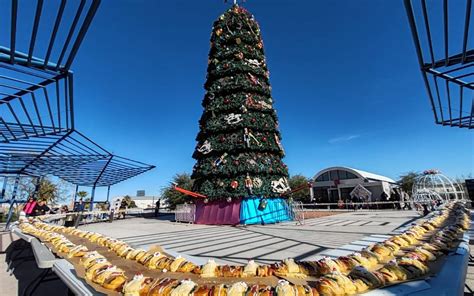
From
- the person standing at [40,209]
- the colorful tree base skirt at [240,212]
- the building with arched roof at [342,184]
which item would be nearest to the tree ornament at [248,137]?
the colorful tree base skirt at [240,212]

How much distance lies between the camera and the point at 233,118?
11820mm

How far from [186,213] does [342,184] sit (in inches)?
968

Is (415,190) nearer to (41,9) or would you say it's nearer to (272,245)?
(272,245)

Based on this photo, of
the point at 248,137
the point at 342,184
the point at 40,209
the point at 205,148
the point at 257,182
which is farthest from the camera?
the point at 342,184

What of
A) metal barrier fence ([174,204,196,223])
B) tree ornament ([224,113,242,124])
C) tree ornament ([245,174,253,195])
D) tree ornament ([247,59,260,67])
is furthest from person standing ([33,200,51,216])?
tree ornament ([247,59,260,67])

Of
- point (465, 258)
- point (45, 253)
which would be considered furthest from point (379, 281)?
point (45, 253)

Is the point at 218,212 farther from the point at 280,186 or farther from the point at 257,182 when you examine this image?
the point at 280,186

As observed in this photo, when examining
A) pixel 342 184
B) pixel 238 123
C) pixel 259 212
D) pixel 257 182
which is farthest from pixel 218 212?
pixel 342 184

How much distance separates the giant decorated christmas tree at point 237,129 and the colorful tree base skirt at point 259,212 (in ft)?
0.17

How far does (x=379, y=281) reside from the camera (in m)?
1.14

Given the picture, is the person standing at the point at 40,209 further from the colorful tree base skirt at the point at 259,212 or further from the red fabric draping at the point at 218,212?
the colorful tree base skirt at the point at 259,212

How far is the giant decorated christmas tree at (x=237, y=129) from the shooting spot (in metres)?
10.9

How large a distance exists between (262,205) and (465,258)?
29.8 feet

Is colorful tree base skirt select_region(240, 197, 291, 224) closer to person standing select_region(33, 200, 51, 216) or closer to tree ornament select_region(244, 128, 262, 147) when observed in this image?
tree ornament select_region(244, 128, 262, 147)
